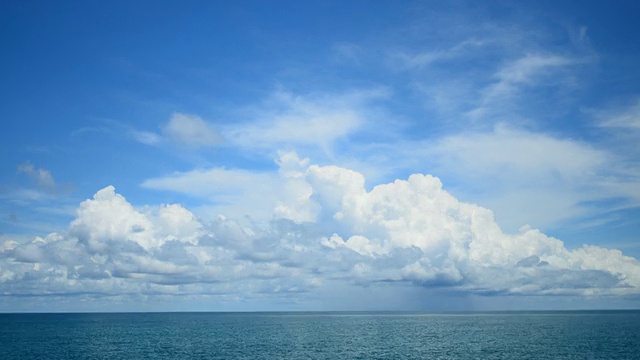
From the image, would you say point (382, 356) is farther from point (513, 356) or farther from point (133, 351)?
point (133, 351)

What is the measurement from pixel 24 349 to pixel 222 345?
53578 mm

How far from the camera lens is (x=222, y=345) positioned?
14150cm

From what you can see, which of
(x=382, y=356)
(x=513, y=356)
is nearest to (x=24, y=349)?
(x=382, y=356)

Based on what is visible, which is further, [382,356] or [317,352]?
[317,352]

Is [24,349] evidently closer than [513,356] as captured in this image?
No

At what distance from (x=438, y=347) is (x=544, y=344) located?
3296 centimetres

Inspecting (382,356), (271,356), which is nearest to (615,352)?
(382,356)

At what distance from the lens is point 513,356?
110875 mm

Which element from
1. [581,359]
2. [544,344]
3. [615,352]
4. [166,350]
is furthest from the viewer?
[544,344]

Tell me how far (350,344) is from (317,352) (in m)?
24.8

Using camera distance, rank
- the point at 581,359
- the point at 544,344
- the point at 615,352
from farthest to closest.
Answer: the point at 544,344 → the point at 615,352 → the point at 581,359

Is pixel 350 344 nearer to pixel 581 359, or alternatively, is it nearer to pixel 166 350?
pixel 166 350

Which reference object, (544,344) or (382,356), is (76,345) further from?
(544,344)

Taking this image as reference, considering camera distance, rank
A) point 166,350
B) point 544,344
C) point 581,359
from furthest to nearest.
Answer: point 544,344 → point 166,350 → point 581,359
